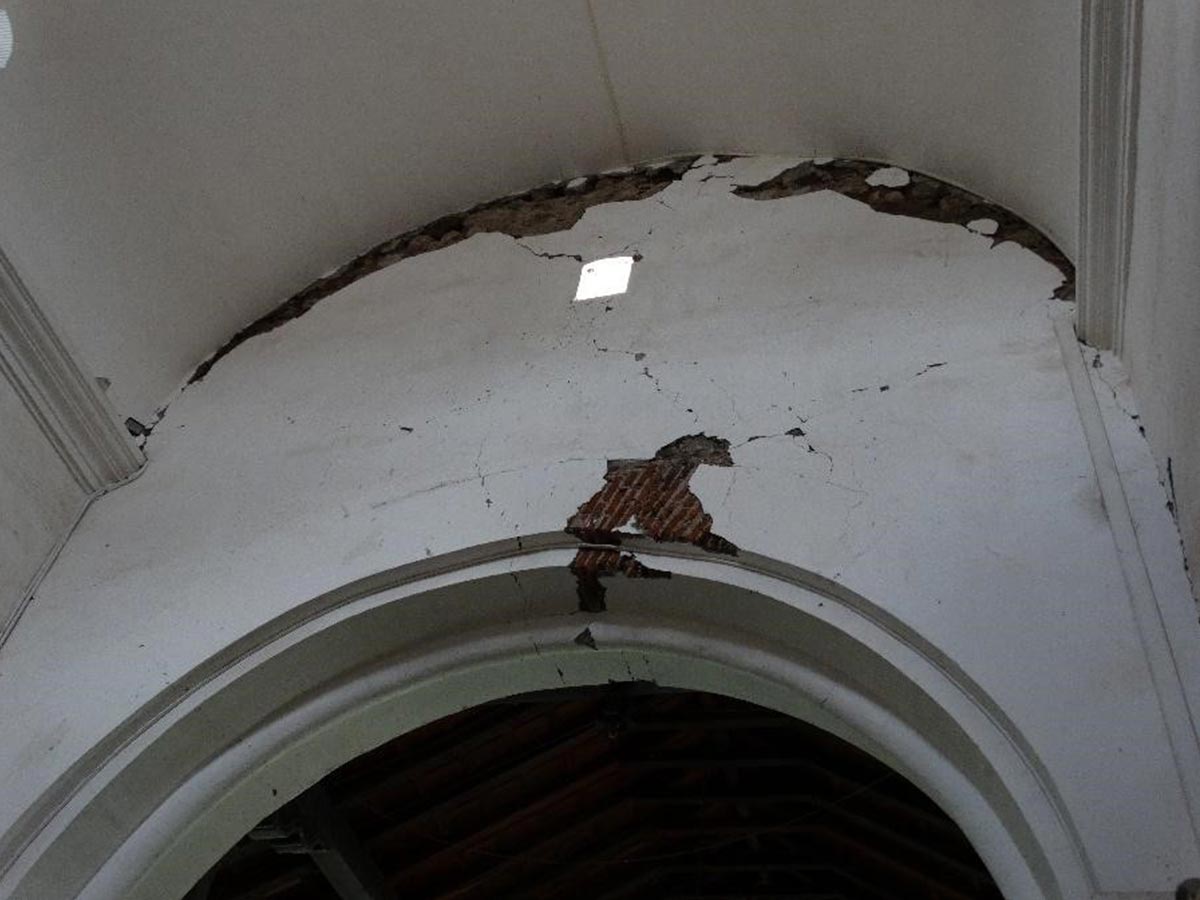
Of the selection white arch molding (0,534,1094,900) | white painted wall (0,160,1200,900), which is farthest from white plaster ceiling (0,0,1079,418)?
white arch molding (0,534,1094,900)

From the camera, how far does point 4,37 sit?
399 centimetres

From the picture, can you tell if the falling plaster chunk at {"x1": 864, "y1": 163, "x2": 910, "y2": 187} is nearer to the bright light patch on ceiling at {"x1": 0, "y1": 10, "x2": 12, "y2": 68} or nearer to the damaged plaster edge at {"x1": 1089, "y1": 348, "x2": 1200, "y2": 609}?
the damaged plaster edge at {"x1": 1089, "y1": 348, "x2": 1200, "y2": 609}

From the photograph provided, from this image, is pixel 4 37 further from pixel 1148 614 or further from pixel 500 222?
pixel 1148 614

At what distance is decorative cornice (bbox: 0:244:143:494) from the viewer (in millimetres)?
3805

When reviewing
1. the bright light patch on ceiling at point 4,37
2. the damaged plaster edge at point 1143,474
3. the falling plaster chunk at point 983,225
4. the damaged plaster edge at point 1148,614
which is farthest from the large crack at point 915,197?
the bright light patch on ceiling at point 4,37

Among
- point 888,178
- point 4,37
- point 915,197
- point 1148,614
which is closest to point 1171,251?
point 1148,614

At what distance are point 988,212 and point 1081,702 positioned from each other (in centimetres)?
206

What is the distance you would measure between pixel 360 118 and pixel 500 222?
69cm

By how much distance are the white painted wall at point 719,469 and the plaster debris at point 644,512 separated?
49mm

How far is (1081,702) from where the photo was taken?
2348 mm

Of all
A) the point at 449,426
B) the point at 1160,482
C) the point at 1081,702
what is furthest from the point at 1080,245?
the point at 449,426

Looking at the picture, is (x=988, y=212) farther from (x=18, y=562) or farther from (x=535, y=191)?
(x=18, y=562)

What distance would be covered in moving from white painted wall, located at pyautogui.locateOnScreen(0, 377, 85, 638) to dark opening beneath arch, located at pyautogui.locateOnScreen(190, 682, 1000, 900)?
2125 millimetres

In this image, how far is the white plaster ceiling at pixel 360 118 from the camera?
159 inches
